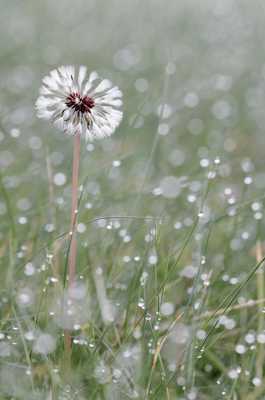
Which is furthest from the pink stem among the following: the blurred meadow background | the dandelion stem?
the blurred meadow background

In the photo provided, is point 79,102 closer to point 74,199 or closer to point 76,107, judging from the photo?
point 76,107

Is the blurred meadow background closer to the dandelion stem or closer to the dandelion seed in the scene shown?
the dandelion stem

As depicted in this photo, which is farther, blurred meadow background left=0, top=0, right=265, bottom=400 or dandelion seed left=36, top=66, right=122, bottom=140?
blurred meadow background left=0, top=0, right=265, bottom=400

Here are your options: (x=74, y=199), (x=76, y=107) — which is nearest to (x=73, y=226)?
(x=74, y=199)

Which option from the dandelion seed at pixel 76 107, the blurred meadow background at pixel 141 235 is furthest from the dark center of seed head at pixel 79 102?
the blurred meadow background at pixel 141 235

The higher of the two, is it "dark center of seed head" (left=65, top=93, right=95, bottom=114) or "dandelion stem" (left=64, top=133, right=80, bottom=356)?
"dark center of seed head" (left=65, top=93, right=95, bottom=114)

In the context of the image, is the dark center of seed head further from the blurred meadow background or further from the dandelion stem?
the blurred meadow background

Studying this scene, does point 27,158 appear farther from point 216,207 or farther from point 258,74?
point 258,74
